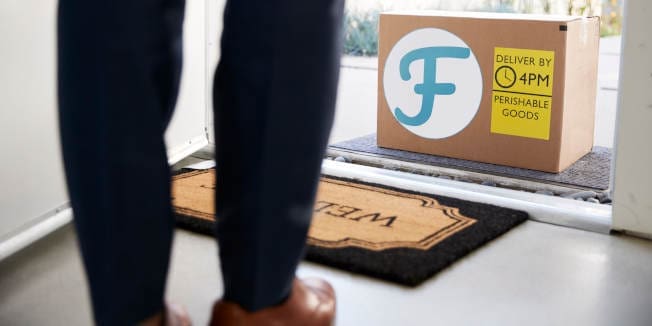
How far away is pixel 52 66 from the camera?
4.93 ft

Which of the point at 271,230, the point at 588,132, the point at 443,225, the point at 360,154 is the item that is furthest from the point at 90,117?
the point at 588,132

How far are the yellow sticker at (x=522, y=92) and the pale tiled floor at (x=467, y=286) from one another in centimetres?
56

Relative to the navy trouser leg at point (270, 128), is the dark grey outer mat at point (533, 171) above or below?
below

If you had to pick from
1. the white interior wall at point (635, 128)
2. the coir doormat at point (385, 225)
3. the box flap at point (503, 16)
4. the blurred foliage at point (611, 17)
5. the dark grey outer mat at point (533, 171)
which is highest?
the blurred foliage at point (611, 17)

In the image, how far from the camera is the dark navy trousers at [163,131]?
761 mm

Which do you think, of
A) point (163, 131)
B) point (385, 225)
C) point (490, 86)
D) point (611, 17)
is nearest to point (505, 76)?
point (490, 86)

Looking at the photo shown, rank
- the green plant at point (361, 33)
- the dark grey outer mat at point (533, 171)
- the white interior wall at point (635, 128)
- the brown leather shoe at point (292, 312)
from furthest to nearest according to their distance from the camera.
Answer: the green plant at point (361, 33), the dark grey outer mat at point (533, 171), the white interior wall at point (635, 128), the brown leather shoe at point (292, 312)

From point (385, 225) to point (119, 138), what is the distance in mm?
892

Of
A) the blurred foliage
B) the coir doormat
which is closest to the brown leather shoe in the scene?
the coir doormat

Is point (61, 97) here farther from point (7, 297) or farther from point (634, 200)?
point (634, 200)

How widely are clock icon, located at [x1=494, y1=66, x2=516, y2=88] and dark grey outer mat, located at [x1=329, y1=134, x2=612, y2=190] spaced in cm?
22

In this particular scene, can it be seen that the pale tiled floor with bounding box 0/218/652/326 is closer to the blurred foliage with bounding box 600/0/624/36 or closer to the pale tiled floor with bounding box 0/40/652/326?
the pale tiled floor with bounding box 0/40/652/326

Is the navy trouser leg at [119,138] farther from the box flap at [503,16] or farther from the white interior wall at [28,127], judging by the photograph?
the box flap at [503,16]

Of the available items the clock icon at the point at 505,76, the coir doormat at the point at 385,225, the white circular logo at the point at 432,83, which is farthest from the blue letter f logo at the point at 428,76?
the coir doormat at the point at 385,225
